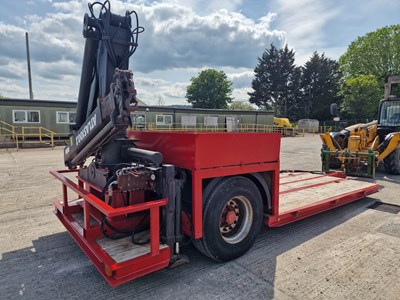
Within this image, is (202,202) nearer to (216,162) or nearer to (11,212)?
(216,162)

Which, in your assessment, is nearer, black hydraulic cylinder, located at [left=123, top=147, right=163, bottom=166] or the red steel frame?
the red steel frame

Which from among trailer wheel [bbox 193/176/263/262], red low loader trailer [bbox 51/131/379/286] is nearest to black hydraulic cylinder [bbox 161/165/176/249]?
red low loader trailer [bbox 51/131/379/286]

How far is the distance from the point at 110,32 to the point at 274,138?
8.35 feet

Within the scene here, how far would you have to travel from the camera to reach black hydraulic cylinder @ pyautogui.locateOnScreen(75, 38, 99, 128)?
12.5ft

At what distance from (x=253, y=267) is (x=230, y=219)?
611 mm

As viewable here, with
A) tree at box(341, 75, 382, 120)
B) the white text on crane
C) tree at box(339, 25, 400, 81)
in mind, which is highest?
tree at box(339, 25, 400, 81)

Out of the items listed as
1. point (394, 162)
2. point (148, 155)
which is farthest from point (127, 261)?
point (394, 162)

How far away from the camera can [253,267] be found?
10.8 feet

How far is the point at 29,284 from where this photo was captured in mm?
2957

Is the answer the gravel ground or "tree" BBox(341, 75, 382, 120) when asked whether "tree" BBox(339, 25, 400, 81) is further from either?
the gravel ground

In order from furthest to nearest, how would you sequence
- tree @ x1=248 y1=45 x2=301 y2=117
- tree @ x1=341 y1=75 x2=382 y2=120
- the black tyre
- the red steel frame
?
tree @ x1=248 y1=45 x2=301 y2=117, tree @ x1=341 y1=75 x2=382 y2=120, the black tyre, the red steel frame

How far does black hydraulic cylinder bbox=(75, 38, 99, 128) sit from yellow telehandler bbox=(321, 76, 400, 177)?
306 inches

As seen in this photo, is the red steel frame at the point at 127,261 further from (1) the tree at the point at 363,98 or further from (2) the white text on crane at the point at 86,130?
(1) the tree at the point at 363,98

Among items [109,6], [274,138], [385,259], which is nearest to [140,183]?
[274,138]
